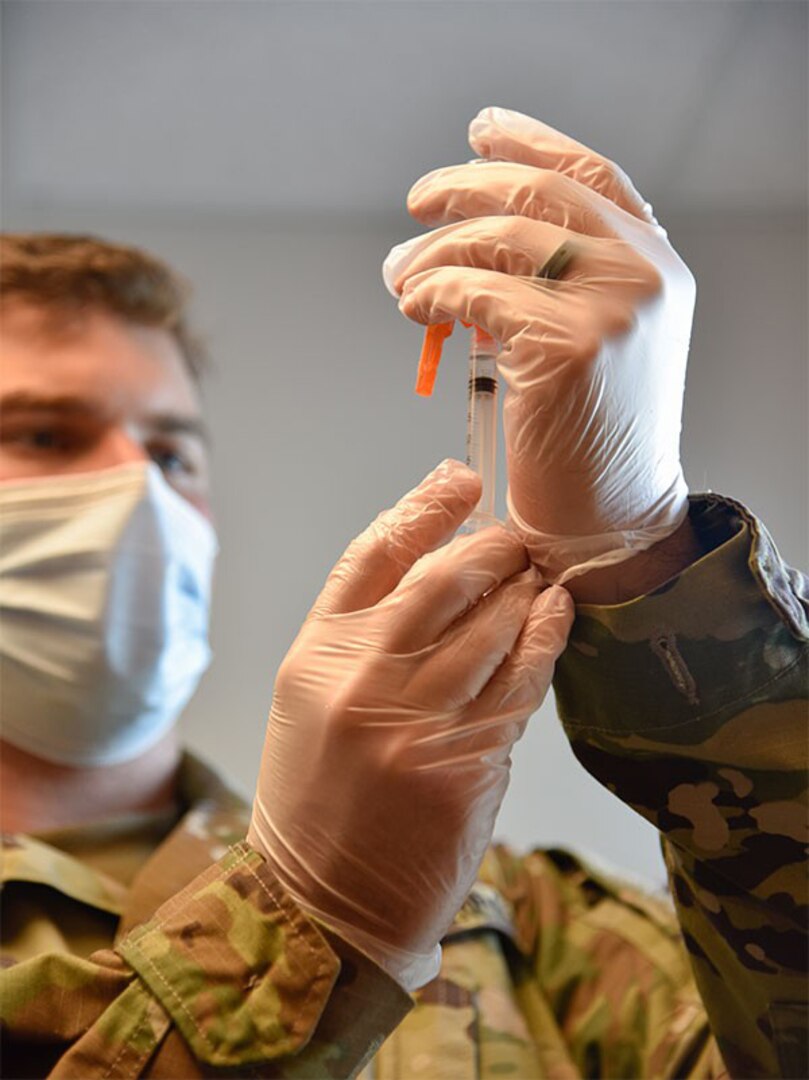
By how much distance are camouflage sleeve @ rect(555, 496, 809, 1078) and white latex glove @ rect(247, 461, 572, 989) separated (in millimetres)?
48

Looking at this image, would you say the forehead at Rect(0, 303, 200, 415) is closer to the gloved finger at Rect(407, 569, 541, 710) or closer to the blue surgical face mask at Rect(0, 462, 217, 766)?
the blue surgical face mask at Rect(0, 462, 217, 766)

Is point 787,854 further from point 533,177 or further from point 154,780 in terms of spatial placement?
point 154,780

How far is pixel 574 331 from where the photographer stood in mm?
562

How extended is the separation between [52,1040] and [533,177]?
595 mm

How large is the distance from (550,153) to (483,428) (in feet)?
0.62

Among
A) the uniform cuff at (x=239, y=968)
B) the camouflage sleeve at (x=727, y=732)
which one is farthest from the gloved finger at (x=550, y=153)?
the uniform cuff at (x=239, y=968)

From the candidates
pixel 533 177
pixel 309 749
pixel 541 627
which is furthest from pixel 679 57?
pixel 309 749

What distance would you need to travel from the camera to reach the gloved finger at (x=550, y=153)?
2.11ft

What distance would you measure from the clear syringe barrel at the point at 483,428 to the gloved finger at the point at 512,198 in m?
0.08

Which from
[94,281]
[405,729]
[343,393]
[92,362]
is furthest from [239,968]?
[94,281]

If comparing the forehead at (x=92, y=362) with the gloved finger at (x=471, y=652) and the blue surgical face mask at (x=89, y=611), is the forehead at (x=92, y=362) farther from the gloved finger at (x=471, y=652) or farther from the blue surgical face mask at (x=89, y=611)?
the gloved finger at (x=471, y=652)

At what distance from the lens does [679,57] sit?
36.5 inches

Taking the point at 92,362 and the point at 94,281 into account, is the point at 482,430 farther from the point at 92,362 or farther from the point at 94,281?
the point at 94,281

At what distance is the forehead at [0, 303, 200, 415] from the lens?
1.22 m
